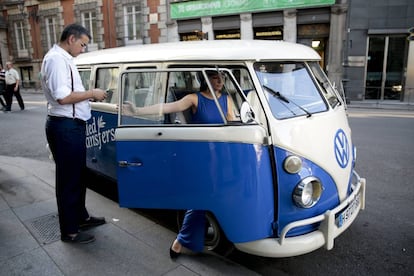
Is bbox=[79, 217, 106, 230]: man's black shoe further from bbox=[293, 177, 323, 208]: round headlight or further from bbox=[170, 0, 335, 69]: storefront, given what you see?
bbox=[170, 0, 335, 69]: storefront

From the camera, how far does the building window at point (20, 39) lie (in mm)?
30656

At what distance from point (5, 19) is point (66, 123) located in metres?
35.1

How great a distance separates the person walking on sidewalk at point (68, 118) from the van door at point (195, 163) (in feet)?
1.64

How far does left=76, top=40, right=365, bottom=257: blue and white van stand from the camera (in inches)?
108

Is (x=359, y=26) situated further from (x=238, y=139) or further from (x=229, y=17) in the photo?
(x=238, y=139)

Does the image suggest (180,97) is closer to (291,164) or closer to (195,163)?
(195,163)

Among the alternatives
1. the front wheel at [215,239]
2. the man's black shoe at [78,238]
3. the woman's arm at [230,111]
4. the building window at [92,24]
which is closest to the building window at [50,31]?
the building window at [92,24]

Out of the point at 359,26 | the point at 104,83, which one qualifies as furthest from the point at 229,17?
the point at 104,83

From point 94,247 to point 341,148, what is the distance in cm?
257

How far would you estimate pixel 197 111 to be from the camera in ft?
9.87

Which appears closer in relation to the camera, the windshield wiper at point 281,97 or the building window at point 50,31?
the windshield wiper at point 281,97

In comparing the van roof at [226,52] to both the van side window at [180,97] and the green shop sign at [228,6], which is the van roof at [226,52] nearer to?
the van side window at [180,97]

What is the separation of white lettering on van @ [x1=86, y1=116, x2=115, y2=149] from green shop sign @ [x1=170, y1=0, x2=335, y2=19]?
50.8 ft

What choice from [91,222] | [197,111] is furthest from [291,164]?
[91,222]
